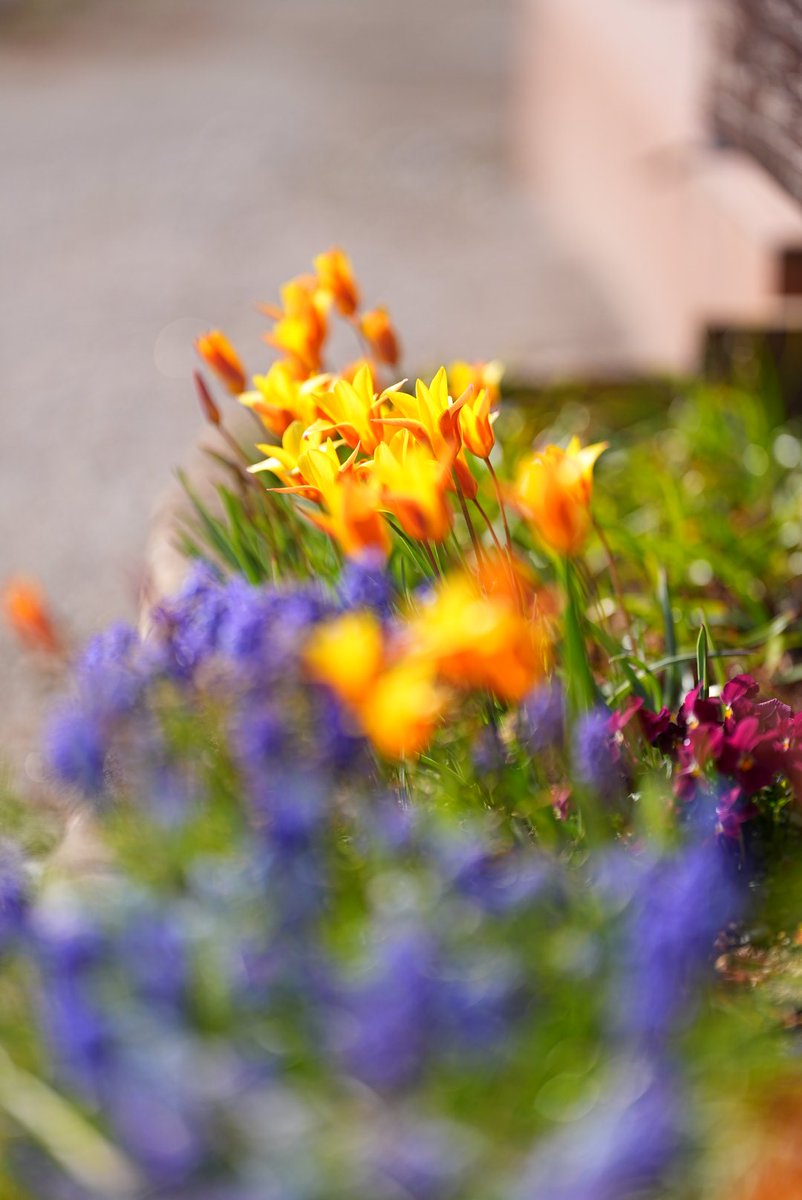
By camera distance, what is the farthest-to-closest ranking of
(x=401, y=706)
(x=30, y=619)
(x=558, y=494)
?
(x=30, y=619), (x=558, y=494), (x=401, y=706)

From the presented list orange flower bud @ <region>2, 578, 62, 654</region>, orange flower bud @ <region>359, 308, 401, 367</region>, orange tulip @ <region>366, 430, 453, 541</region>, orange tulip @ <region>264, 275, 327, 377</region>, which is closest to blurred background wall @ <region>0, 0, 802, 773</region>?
orange flower bud @ <region>2, 578, 62, 654</region>

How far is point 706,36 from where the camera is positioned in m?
3.63

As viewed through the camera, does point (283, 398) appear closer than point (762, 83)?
Yes

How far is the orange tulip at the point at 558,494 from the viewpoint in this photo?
112cm

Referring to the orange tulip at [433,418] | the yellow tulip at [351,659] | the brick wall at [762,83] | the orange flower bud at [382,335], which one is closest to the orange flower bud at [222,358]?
the orange flower bud at [382,335]

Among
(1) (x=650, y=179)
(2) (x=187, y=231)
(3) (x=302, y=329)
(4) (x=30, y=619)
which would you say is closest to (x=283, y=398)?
(3) (x=302, y=329)

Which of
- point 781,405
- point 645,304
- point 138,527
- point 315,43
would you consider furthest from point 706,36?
point 315,43

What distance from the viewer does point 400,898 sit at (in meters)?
1.01

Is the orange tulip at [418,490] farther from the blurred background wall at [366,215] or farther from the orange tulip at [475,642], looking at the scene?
the blurred background wall at [366,215]

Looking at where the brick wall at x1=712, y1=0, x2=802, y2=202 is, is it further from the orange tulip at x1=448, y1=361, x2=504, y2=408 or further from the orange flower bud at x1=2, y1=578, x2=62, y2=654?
the orange flower bud at x1=2, y1=578, x2=62, y2=654

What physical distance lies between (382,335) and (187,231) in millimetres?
4012

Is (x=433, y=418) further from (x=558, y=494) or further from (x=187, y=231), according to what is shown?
(x=187, y=231)

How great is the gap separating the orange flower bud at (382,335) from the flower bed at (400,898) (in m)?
0.16

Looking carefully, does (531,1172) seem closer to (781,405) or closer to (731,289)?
(781,405)
